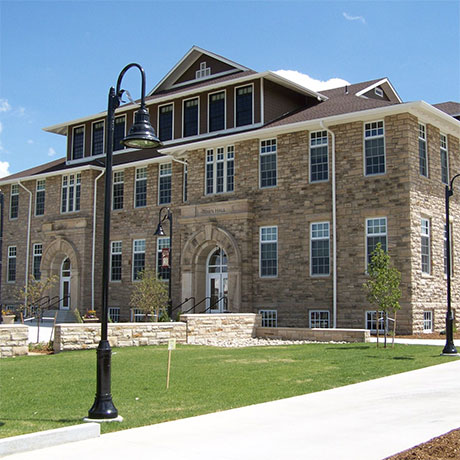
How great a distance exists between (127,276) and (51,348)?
13.0 meters

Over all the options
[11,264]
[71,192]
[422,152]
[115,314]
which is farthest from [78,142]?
[422,152]

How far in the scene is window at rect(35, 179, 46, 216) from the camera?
36.1 meters

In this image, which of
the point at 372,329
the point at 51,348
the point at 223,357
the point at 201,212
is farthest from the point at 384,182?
the point at 51,348

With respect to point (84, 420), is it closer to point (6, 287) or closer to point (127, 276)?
point (127, 276)

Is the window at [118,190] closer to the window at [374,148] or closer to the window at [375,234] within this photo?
the window at [374,148]

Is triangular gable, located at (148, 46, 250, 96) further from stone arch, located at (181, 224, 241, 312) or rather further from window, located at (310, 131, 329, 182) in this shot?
stone arch, located at (181, 224, 241, 312)

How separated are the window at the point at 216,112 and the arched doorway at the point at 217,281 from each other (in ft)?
20.2

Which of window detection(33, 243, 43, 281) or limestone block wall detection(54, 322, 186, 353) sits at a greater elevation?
window detection(33, 243, 43, 281)

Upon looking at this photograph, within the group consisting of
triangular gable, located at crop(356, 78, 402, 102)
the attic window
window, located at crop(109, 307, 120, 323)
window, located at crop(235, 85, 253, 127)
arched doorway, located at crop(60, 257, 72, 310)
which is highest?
the attic window

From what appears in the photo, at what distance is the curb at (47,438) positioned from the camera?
656cm

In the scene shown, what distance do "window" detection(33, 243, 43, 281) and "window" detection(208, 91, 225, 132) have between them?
1296 centimetres

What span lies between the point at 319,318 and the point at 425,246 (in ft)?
15.9

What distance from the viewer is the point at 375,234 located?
75.0ft

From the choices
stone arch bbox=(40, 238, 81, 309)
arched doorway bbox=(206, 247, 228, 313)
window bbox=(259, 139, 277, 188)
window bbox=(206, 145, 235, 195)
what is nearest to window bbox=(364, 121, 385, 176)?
window bbox=(259, 139, 277, 188)
